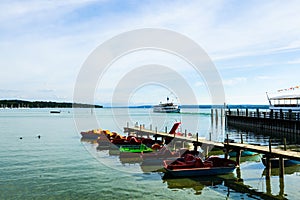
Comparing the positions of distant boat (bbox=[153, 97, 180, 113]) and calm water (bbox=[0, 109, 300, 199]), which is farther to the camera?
distant boat (bbox=[153, 97, 180, 113])

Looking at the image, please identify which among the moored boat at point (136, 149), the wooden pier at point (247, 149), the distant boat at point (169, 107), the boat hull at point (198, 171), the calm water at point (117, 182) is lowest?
the calm water at point (117, 182)

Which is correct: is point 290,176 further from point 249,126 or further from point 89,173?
point 249,126

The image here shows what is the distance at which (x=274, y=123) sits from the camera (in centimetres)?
5534

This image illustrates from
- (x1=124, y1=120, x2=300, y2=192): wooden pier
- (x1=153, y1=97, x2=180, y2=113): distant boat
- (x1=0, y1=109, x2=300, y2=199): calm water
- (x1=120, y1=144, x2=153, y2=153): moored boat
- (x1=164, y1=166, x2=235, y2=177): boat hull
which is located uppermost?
(x1=153, y1=97, x2=180, y2=113): distant boat

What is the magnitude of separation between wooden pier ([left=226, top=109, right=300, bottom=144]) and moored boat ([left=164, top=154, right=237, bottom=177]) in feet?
80.7

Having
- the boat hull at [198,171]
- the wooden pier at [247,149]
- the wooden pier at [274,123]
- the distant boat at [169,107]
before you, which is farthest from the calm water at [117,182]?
the distant boat at [169,107]

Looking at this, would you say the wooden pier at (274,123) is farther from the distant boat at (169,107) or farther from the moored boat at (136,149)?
the distant boat at (169,107)

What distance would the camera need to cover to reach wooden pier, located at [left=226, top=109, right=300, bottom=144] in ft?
158

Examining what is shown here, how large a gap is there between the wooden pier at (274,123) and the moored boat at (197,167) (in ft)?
80.7

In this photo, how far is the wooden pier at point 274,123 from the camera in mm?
48125

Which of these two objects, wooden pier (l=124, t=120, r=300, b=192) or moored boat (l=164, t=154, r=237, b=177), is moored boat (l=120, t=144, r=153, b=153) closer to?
wooden pier (l=124, t=120, r=300, b=192)

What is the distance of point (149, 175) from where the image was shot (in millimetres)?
25188

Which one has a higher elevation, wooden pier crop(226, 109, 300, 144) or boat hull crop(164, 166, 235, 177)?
wooden pier crop(226, 109, 300, 144)

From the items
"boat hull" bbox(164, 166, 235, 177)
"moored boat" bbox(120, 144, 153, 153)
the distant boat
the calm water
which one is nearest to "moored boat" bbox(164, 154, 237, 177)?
"boat hull" bbox(164, 166, 235, 177)
